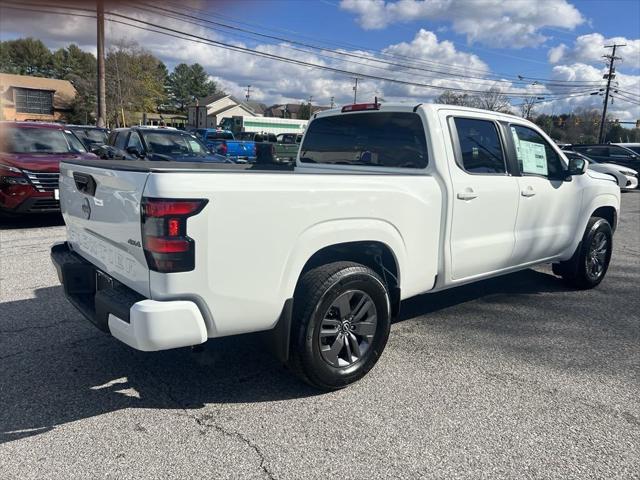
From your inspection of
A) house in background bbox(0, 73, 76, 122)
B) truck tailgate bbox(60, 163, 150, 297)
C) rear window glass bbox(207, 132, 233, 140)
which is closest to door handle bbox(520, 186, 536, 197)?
truck tailgate bbox(60, 163, 150, 297)

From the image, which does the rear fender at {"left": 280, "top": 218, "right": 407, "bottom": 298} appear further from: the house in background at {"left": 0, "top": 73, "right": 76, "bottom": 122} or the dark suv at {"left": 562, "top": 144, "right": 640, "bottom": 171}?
the house in background at {"left": 0, "top": 73, "right": 76, "bottom": 122}

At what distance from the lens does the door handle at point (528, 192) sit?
4.65 m

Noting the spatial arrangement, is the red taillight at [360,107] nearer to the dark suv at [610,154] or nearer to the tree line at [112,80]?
the dark suv at [610,154]

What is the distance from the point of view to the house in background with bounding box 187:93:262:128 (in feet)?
279

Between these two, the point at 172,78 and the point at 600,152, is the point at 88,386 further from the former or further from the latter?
the point at 172,78

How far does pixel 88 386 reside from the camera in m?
3.41

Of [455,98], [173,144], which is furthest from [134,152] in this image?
[455,98]

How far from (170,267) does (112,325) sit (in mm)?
538

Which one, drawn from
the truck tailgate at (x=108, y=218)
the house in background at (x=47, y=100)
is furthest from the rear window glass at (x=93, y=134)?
the house in background at (x=47, y=100)

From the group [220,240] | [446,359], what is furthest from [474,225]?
[220,240]

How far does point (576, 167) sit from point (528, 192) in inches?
35.2

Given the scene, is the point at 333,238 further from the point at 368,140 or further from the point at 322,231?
the point at 368,140

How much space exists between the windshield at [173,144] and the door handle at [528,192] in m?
8.04

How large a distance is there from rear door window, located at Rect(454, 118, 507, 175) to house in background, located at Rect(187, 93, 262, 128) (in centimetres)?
8215
